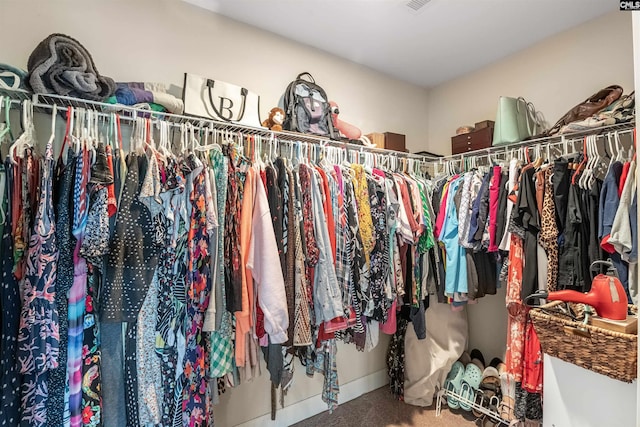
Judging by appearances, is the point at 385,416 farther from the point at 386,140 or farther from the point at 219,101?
the point at 219,101

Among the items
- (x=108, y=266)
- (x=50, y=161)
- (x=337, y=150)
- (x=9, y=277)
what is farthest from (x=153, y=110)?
(x=337, y=150)

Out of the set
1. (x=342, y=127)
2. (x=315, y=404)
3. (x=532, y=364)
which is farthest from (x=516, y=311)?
(x=342, y=127)

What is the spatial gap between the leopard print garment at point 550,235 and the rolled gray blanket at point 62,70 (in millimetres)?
2217

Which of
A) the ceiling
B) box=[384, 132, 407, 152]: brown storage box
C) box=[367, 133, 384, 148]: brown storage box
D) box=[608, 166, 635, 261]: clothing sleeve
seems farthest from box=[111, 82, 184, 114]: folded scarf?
box=[608, 166, 635, 261]: clothing sleeve

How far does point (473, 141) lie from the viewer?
7.69 feet

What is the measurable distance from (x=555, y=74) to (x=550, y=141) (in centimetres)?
60

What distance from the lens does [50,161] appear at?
114cm

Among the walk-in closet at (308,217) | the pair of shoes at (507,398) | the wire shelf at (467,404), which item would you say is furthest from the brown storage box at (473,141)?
the wire shelf at (467,404)

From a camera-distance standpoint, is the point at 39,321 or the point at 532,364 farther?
the point at 532,364

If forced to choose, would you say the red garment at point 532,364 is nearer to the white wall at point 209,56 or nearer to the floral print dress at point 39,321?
the white wall at point 209,56

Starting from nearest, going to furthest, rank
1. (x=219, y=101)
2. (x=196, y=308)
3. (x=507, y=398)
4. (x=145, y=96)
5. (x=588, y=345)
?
1. (x=588, y=345)
2. (x=196, y=308)
3. (x=145, y=96)
4. (x=219, y=101)
5. (x=507, y=398)

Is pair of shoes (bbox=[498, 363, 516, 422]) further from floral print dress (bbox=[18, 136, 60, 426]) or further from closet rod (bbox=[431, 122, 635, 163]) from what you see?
floral print dress (bbox=[18, 136, 60, 426])

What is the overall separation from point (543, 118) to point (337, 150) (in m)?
1.51

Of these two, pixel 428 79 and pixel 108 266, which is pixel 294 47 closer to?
pixel 428 79
